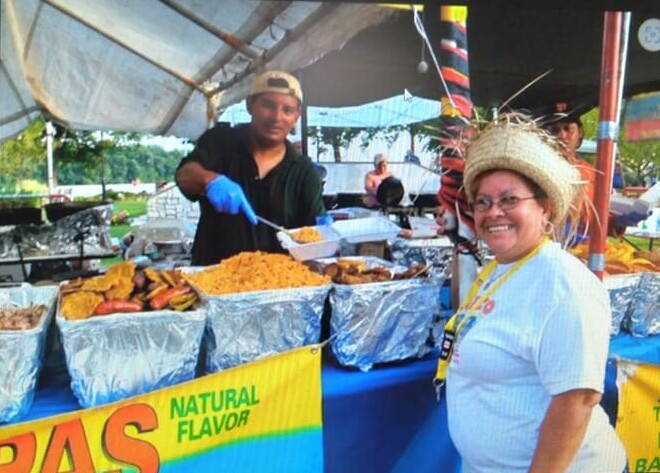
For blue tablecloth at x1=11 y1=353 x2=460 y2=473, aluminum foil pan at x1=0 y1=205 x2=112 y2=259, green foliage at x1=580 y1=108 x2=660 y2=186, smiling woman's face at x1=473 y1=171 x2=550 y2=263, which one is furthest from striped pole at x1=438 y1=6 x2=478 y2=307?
aluminum foil pan at x1=0 y1=205 x2=112 y2=259

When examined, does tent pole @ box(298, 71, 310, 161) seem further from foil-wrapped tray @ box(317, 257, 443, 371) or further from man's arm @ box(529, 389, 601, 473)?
man's arm @ box(529, 389, 601, 473)

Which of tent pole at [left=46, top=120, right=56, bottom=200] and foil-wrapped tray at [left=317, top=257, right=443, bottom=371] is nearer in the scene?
foil-wrapped tray at [left=317, top=257, right=443, bottom=371]

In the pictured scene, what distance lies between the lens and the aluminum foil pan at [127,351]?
1165 mm

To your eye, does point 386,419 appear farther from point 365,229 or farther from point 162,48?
point 162,48

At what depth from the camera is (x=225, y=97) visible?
1998 millimetres

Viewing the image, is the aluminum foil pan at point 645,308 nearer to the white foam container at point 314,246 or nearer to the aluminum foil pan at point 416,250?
the aluminum foil pan at point 416,250

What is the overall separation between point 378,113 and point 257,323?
1.21m

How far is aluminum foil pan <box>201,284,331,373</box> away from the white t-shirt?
446 mm

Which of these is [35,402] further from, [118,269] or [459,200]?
[459,200]

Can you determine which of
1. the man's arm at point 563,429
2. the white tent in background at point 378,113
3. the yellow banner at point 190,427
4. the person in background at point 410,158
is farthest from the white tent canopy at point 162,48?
the man's arm at point 563,429

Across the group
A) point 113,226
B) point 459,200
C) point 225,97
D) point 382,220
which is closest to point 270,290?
point 459,200

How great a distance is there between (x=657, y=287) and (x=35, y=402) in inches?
72.6

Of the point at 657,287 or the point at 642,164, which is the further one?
the point at 642,164

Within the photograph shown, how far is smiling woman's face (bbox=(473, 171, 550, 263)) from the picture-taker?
1000 mm
